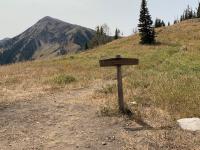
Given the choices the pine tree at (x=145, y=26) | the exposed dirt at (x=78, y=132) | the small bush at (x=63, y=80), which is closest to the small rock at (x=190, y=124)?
the exposed dirt at (x=78, y=132)

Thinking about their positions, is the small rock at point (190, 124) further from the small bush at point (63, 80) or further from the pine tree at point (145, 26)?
the pine tree at point (145, 26)

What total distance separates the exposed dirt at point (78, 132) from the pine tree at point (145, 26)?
49.0 metres

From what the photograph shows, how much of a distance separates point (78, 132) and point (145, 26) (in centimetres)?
5326

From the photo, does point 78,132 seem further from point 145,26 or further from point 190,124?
point 145,26

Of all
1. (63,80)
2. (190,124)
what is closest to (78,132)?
(190,124)

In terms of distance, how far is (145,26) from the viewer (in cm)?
6122

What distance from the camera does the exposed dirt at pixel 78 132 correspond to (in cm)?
852

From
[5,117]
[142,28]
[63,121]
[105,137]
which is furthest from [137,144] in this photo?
[142,28]

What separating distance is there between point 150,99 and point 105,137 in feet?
14.0

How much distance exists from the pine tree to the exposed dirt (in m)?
49.0

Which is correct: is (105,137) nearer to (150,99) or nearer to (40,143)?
(40,143)

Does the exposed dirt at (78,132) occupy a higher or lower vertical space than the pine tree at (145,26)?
lower

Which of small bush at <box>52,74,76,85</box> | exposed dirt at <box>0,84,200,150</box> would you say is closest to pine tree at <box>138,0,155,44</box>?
small bush at <box>52,74,76,85</box>

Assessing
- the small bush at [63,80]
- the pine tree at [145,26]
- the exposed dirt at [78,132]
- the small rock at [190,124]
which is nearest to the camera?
the exposed dirt at [78,132]
